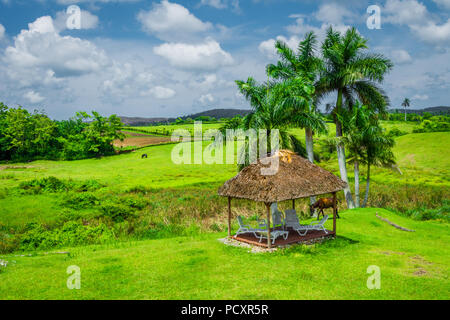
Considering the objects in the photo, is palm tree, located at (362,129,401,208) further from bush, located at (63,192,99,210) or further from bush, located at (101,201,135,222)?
bush, located at (63,192,99,210)

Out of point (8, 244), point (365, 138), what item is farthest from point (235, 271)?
point (365, 138)

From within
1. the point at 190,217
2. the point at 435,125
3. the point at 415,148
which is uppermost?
the point at 435,125

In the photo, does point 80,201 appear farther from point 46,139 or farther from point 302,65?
point 46,139

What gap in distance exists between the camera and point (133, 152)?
7038 centimetres

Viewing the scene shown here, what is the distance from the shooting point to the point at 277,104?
23141 mm

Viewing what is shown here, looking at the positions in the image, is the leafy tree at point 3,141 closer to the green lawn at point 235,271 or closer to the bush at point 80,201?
the bush at point 80,201

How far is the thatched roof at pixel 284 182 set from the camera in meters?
14.7

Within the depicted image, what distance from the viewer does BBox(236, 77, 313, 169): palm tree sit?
23016mm

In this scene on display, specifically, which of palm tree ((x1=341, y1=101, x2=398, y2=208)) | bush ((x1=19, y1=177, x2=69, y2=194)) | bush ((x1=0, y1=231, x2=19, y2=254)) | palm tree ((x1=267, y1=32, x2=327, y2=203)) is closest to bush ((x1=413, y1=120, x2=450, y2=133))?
palm tree ((x1=341, y1=101, x2=398, y2=208))
